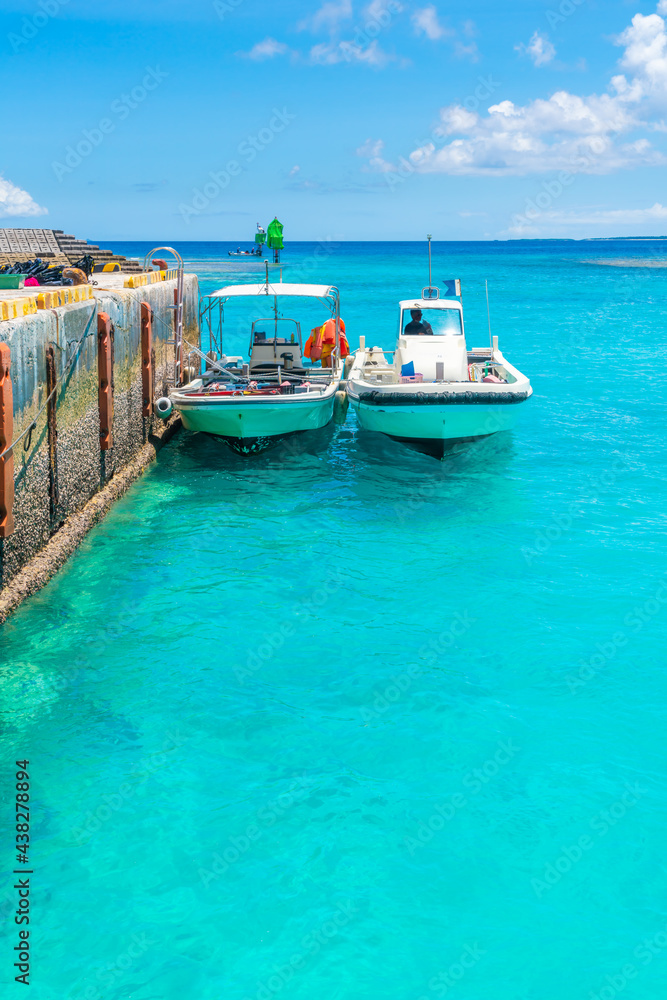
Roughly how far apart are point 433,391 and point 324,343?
190 inches

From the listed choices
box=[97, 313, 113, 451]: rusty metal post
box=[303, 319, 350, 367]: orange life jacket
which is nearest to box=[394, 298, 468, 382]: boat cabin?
box=[303, 319, 350, 367]: orange life jacket

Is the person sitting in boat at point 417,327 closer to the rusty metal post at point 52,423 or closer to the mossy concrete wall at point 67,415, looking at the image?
the mossy concrete wall at point 67,415

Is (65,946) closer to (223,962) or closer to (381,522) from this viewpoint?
(223,962)

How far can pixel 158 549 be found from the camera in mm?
10977

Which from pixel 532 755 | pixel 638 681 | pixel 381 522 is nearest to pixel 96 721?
pixel 532 755

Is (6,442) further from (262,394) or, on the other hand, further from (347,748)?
(262,394)

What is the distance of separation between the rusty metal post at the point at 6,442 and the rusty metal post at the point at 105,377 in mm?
3563

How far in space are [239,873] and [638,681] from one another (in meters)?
4.18

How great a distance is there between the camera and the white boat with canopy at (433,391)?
13.4 metres

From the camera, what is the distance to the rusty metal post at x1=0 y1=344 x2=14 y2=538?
789cm

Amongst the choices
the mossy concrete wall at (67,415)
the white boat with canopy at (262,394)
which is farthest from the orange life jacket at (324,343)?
the mossy concrete wall at (67,415)

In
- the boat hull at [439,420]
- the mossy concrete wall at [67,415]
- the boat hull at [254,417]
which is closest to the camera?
the mossy concrete wall at [67,415]

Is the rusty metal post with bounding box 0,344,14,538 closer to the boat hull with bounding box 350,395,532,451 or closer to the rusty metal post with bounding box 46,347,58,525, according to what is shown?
the rusty metal post with bounding box 46,347,58,525

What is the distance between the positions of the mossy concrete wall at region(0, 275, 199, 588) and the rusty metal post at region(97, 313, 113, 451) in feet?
0.32
